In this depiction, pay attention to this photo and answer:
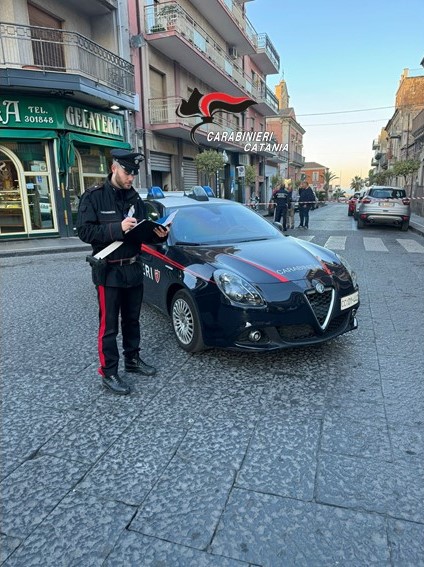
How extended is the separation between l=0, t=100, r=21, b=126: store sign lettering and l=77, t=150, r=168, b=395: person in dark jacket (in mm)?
11622

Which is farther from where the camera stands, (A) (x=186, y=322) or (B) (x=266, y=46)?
(B) (x=266, y=46)

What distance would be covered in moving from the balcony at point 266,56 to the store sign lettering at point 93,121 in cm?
1949

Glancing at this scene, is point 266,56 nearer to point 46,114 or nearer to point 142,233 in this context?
point 46,114

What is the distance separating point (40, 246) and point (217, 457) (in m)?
11.1

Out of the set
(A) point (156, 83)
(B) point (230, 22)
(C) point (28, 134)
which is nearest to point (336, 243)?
(C) point (28, 134)

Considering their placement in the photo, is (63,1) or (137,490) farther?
(63,1)

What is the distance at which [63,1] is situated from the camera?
14.1m

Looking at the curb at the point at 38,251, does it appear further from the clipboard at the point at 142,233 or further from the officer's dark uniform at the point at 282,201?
the clipboard at the point at 142,233

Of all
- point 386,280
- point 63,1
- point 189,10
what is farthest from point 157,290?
point 189,10

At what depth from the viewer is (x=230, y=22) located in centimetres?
2416

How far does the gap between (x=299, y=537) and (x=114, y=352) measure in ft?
6.27

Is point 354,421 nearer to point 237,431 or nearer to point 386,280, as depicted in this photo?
point 237,431

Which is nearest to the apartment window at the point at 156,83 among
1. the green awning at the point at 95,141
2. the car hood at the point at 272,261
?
the green awning at the point at 95,141

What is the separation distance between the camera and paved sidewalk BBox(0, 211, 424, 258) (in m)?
→ 11.3
